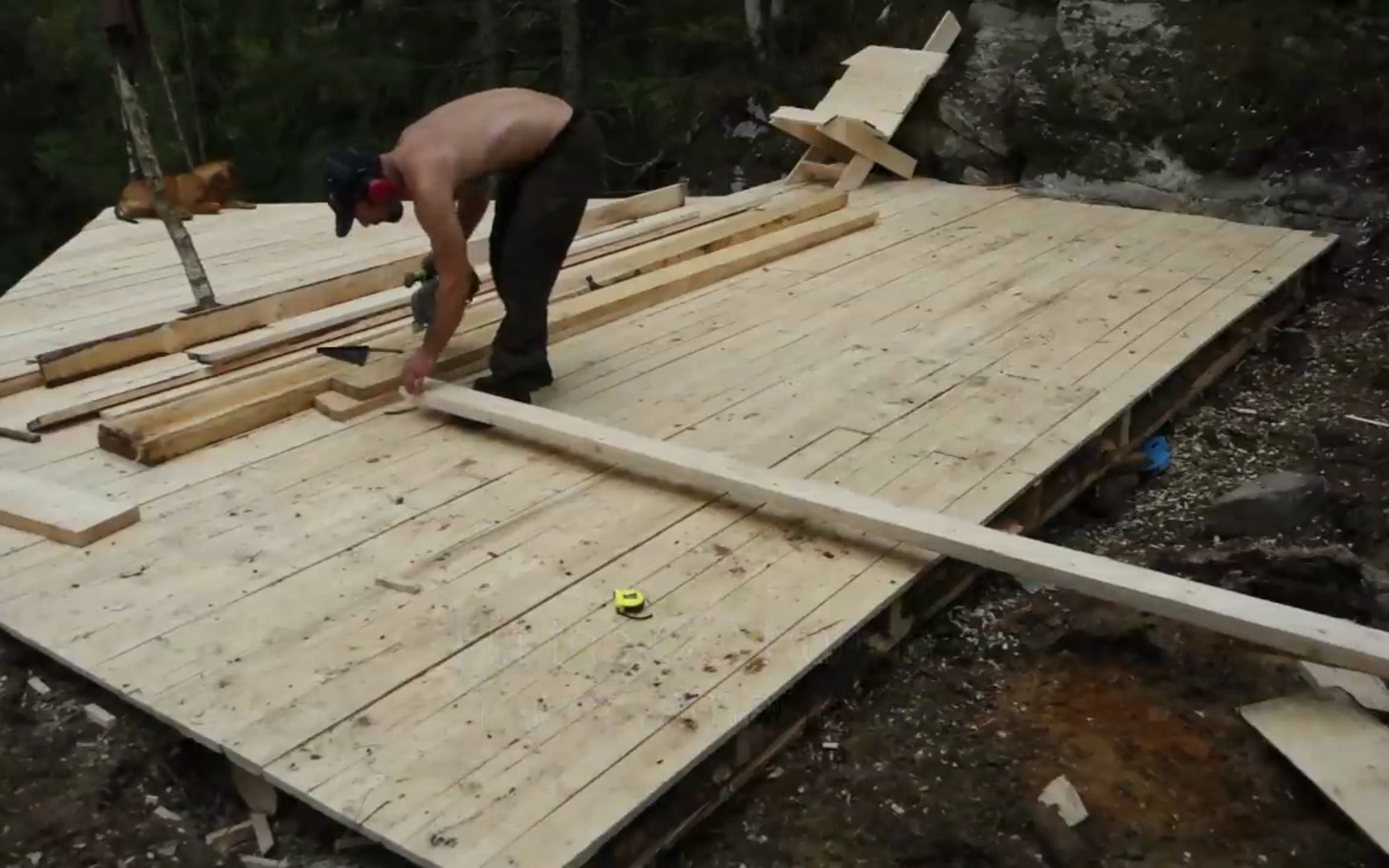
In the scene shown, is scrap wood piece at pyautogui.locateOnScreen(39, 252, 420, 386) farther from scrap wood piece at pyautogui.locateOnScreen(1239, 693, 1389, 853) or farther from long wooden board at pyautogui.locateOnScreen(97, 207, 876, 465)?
scrap wood piece at pyautogui.locateOnScreen(1239, 693, 1389, 853)

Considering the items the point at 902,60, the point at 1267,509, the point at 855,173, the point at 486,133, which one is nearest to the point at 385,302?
the point at 486,133

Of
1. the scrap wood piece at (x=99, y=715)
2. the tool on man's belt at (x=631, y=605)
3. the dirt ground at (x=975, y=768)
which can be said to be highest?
the tool on man's belt at (x=631, y=605)

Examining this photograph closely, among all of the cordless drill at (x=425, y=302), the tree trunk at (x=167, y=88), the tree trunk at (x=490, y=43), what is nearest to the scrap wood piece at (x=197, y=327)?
the cordless drill at (x=425, y=302)

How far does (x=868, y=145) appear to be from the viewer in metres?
6.55

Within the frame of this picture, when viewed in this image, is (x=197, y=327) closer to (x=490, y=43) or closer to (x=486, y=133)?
(x=486, y=133)

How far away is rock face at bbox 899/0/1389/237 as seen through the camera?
5617 millimetres

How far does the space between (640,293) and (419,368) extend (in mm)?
1336

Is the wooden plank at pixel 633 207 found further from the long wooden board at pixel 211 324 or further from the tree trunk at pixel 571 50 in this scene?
the tree trunk at pixel 571 50

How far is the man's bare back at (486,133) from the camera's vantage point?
10.4 ft

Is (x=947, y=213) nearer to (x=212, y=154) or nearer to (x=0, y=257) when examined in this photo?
(x=212, y=154)

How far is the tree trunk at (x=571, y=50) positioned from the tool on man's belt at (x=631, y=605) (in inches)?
274

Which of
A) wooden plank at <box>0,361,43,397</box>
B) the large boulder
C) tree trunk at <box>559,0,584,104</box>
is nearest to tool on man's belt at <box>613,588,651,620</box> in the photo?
wooden plank at <box>0,361,43,397</box>

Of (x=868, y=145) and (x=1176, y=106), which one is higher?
(x=1176, y=106)

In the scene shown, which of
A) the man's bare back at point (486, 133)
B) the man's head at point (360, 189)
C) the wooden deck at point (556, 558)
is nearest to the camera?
the wooden deck at point (556, 558)
